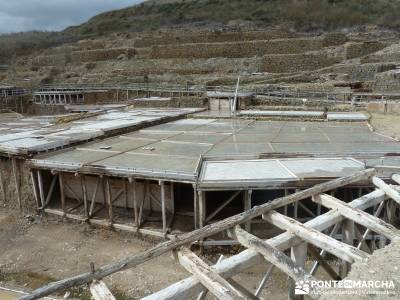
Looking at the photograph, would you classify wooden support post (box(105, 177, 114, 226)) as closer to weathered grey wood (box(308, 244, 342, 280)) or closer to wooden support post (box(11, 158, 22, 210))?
wooden support post (box(11, 158, 22, 210))

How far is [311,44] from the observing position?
34281 millimetres

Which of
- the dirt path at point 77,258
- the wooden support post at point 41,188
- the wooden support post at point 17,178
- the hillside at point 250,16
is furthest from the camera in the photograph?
the hillside at point 250,16

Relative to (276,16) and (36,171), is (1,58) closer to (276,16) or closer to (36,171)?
Answer: (276,16)

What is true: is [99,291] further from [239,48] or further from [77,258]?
[239,48]

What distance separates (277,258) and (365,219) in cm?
126

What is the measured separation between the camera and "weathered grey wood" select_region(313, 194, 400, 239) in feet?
11.5

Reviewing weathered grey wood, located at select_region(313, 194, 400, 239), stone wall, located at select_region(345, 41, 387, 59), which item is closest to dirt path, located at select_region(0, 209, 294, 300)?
weathered grey wood, located at select_region(313, 194, 400, 239)

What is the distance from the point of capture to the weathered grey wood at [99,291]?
276cm

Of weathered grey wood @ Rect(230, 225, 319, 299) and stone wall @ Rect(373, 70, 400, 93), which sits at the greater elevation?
stone wall @ Rect(373, 70, 400, 93)

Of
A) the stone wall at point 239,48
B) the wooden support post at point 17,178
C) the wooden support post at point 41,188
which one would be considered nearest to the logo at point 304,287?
the wooden support post at point 41,188

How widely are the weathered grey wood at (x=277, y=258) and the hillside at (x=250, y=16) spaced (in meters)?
48.1

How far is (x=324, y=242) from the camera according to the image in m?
3.26

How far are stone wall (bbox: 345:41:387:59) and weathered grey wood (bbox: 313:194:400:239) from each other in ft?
98.3

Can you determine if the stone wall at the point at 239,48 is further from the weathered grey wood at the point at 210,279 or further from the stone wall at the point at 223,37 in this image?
the weathered grey wood at the point at 210,279
